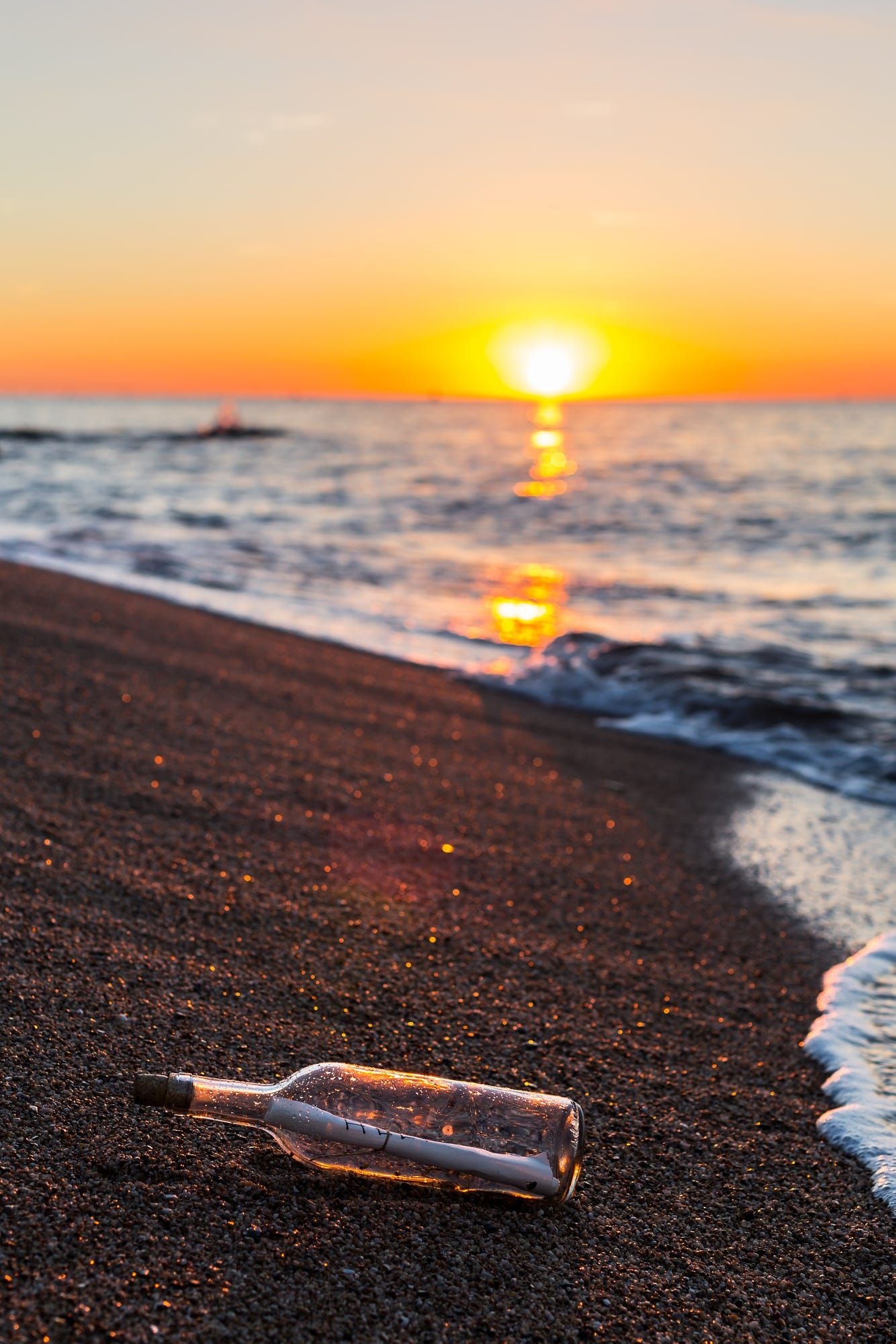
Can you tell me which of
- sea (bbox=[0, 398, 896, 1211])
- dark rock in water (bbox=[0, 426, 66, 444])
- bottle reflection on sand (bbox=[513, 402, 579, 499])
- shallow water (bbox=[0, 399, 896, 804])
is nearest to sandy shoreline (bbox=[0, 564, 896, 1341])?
sea (bbox=[0, 398, 896, 1211])

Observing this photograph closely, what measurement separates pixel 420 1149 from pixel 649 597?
978 centimetres

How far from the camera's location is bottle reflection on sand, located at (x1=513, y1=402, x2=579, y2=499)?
78.0 feet

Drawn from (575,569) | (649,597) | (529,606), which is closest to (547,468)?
(575,569)

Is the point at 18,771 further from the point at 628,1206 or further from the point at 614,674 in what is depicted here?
the point at 614,674

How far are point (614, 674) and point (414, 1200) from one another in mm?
5761

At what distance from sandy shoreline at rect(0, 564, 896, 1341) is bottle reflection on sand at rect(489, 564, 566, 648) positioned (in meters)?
4.28

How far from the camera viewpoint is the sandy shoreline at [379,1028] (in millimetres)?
1376

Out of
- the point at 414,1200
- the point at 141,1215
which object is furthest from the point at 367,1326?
the point at 141,1215

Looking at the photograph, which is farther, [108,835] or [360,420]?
[360,420]

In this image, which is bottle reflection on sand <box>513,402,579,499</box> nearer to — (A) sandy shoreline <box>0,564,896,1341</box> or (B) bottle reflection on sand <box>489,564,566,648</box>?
(B) bottle reflection on sand <box>489,564,566,648</box>

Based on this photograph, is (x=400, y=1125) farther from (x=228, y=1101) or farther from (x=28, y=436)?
(x=28, y=436)

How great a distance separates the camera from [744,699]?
21.2ft

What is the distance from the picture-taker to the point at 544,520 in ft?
59.6

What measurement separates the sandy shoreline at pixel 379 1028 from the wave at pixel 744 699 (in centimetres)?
142
